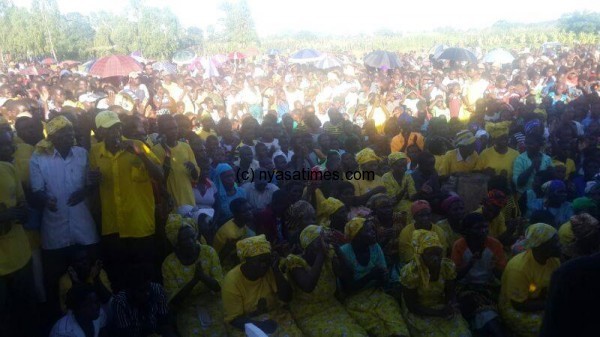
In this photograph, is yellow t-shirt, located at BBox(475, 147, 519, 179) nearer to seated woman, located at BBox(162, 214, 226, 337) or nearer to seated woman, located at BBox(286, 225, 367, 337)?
seated woman, located at BBox(286, 225, 367, 337)

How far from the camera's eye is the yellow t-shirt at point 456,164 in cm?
613

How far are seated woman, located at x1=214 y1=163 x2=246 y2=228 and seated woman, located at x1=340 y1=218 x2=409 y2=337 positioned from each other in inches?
65.5

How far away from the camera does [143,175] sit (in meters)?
4.30

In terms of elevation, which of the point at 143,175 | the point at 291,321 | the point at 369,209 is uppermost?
the point at 143,175

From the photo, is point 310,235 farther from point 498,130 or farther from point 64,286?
point 498,130

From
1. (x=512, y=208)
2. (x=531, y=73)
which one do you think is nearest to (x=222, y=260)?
(x=512, y=208)

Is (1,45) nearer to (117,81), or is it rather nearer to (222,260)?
(117,81)

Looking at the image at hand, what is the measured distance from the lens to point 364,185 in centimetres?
584

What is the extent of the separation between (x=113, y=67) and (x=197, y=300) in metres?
8.88

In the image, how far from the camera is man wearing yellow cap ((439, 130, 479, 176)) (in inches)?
239

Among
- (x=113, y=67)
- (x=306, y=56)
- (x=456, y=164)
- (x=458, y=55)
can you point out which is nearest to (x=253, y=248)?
(x=456, y=164)

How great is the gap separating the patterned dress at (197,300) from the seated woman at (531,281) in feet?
8.03

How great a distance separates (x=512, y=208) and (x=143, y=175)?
403cm

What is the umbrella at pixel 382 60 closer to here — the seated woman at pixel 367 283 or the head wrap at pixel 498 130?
the head wrap at pixel 498 130
